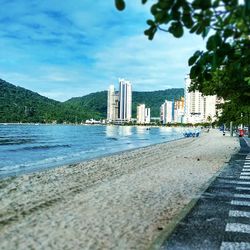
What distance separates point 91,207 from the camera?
1020cm

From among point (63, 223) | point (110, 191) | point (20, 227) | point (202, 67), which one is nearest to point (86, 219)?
point (63, 223)

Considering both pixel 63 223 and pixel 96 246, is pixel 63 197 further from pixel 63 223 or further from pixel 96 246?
pixel 96 246

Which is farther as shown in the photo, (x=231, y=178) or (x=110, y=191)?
(x=231, y=178)

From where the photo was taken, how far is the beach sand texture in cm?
714

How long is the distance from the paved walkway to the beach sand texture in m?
0.51

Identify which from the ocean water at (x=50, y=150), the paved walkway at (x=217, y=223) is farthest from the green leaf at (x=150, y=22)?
the ocean water at (x=50, y=150)

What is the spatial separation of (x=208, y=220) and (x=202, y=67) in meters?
4.89

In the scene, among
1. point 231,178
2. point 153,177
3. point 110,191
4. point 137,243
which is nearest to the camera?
point 137,243

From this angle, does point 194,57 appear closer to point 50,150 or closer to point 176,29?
point 176,29

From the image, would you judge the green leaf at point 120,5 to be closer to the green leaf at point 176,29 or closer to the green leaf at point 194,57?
the green leaf at point 176,29

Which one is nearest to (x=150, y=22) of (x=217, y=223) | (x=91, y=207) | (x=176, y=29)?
(x=176, y=29)

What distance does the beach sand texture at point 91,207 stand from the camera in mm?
7141

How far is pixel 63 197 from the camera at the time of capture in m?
12.1

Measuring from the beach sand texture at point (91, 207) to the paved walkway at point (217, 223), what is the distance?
0.51 meters
